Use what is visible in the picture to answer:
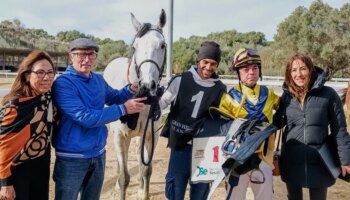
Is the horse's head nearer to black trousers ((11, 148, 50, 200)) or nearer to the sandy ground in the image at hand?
black trousers ((11, 148, 50, 200))

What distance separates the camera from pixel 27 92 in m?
2.12

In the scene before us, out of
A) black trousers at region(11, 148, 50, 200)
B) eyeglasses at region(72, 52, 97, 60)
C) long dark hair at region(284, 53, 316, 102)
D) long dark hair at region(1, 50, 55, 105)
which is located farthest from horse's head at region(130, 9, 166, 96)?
long dark hair at region(284, 53, 316, 102)

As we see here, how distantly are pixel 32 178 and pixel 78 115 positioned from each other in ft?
1.78

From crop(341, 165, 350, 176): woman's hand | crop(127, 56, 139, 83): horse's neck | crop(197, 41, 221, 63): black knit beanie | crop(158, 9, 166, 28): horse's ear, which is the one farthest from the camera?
crop(158, 9, 166, 28): horse's ear

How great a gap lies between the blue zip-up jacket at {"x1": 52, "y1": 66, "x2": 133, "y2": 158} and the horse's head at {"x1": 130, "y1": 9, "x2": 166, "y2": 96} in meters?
0.43

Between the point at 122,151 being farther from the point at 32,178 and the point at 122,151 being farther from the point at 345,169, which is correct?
the point at 345,169

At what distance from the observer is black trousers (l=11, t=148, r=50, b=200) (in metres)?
2.08

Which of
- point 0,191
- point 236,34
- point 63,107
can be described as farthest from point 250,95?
point 236,34

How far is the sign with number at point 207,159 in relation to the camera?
256cm

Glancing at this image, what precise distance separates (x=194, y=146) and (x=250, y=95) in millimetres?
608

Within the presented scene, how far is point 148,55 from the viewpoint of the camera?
2809 millimetres

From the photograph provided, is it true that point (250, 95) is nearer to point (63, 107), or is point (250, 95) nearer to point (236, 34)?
point (63, 107)

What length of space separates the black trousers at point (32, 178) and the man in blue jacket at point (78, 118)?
0.08m

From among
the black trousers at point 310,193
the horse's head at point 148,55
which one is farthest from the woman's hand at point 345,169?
the horse's head at point 148,55
